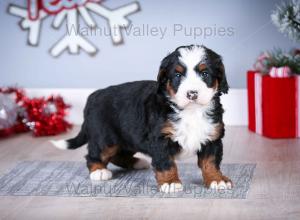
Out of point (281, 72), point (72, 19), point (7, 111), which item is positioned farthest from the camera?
point (72, 19)

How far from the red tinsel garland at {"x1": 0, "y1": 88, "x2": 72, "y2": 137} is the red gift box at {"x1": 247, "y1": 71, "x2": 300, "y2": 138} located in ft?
4.18

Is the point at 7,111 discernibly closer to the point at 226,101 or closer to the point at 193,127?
the point at 226,101

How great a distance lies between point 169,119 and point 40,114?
→ 1689mm

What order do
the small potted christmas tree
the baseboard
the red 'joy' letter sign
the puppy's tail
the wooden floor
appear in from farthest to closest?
the red 'joy' letter sign → the baseboard → the small potted christmas tree → the puppy's tail → the wooden floor

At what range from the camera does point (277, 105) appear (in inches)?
153

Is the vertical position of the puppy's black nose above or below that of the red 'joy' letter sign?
below

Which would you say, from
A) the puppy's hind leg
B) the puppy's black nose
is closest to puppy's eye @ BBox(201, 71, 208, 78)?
the puppy's black nose

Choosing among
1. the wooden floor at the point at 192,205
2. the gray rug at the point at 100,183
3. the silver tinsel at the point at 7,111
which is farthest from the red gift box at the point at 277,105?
the silver tinsel at the point at 7,111

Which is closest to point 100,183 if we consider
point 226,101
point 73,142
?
point 73,142

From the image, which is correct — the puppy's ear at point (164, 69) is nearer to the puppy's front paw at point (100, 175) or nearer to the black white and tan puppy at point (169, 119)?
the black white and tan puppy at point (169, 119)

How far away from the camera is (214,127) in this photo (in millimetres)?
2816

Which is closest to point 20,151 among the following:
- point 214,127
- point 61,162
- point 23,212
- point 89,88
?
point 61,162

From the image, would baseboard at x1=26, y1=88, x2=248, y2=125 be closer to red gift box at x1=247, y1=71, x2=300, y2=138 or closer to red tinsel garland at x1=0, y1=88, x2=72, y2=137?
red tinsel garland at x1=0, y1=88, x2=72, y2=137

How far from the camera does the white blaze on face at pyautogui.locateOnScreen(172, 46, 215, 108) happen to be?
8.61 ft
